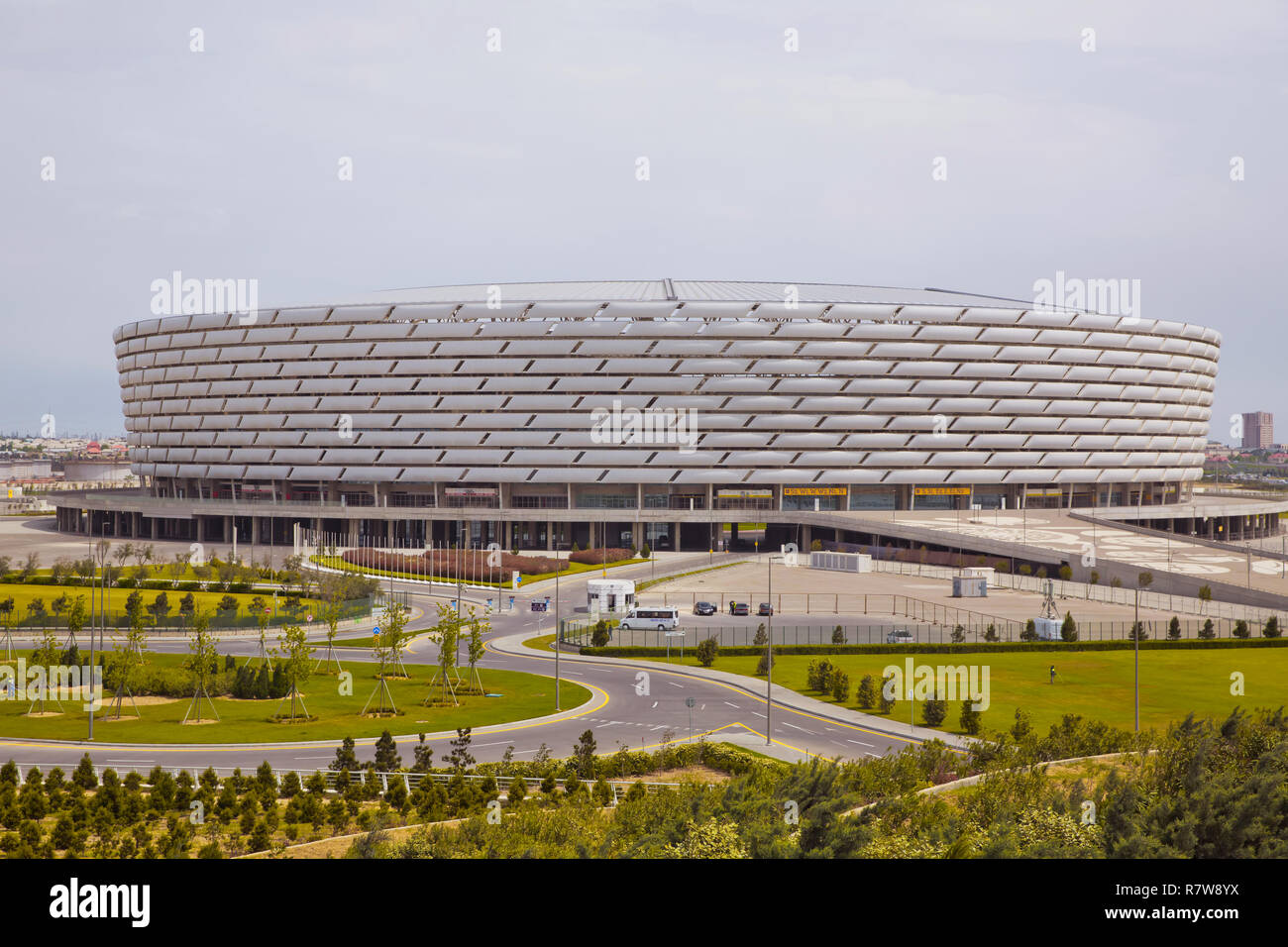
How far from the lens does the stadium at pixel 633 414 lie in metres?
115

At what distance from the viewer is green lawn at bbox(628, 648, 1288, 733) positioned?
42.3 metres

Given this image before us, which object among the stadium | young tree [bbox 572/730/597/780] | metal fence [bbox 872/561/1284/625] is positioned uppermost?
the stadium

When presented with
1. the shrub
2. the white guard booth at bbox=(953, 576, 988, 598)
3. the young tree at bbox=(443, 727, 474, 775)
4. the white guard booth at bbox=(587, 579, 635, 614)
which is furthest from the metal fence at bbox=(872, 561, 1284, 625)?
the young tree at bbox=(443, 727, 474, 775)

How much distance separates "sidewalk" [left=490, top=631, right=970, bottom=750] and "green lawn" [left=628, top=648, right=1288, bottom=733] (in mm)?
1018

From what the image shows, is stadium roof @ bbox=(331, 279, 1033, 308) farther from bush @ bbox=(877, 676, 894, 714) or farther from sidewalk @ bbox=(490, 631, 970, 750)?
bush @ bbox=(877, 676, 894, 714)

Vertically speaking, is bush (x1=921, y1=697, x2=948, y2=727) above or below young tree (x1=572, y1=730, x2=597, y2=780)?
below

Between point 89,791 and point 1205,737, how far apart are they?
27097 millimetres

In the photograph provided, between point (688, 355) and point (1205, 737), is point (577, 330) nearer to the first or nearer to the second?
point (688, 355)

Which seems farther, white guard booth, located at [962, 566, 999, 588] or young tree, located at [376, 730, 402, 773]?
white guard booth, located at [962, 566, 999, 588]

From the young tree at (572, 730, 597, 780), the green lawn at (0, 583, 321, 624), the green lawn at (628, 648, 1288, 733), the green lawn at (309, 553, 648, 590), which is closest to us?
the young tree at (572, 730, 597, 780)

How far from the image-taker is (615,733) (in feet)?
124

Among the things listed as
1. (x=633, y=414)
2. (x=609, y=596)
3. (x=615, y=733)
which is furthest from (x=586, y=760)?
(x=633, y=414)

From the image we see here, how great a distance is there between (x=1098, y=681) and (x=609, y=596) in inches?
1197

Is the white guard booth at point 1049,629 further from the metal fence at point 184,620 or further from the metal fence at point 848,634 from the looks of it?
the metal fence at point 184,620
